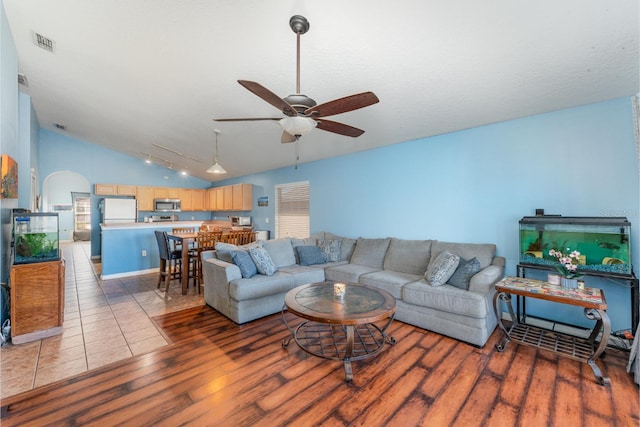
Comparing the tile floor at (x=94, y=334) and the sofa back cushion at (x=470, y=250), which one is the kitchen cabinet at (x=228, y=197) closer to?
the tile floor at (x=94, y=334)

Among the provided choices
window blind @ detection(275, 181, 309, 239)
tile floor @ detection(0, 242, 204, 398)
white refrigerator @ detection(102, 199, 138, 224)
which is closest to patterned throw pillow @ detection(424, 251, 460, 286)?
tile floor @ detection(0, 242, 204, 398)

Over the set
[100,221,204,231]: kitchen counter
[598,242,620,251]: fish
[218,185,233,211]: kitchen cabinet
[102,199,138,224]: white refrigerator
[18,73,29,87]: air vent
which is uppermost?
[18,73,29,87]: air vent

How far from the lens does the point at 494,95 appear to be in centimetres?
278

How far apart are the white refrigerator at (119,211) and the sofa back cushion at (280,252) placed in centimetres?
515

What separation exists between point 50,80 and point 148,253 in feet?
11.0

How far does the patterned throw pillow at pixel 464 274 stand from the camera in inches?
116

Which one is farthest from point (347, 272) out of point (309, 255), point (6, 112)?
point (6, 112)

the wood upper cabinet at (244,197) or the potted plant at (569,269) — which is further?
the wood upper cabinet at (244,197)

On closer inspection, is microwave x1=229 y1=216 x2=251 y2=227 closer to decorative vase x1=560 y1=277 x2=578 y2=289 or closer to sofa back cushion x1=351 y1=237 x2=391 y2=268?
sofa back cushion x1=351 y1=237 x2=391 y2=268

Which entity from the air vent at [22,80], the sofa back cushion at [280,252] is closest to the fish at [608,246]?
the sofa back cushion at [280,252]

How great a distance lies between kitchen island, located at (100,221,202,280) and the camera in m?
5.16

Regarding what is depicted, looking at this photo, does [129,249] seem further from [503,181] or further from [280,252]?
[503,181]

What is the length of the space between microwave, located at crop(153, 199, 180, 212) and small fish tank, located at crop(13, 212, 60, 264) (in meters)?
5.27

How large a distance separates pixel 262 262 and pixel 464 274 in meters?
2.44
